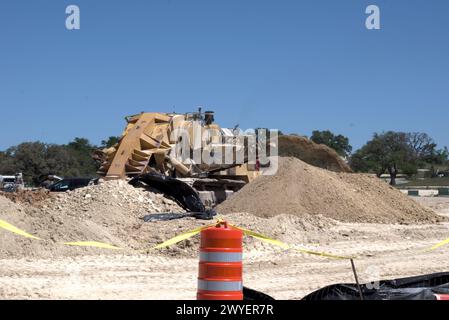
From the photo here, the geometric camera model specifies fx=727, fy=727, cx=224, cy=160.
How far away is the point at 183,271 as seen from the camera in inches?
456

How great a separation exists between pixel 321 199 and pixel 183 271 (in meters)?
10.4

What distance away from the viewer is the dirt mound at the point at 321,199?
2064 cm

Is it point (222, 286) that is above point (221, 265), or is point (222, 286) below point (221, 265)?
below

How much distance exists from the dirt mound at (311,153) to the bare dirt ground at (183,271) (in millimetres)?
12657

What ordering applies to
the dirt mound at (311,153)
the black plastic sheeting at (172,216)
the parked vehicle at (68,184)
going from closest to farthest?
the black plastic sheeting at (172,216), the parked vehicle at (68,184), the dirt mound at (311,153)

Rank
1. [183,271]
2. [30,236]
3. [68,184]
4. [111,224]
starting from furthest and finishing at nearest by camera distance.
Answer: [68,184], [111,224], [30,236], [183,271]

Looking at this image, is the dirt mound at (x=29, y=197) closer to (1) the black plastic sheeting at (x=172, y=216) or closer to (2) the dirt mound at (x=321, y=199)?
(1) the black plastic sheeting at (x=172, y=216)

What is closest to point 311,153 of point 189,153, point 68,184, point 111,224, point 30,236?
point 189,153

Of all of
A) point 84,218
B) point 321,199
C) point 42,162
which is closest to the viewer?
point 84,218

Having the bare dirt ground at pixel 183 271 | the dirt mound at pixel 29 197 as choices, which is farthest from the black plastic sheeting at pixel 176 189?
the bare dirt ground at pixel 183 271

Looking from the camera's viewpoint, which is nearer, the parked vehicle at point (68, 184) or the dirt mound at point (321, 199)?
the dirt mound at point (321, 199)

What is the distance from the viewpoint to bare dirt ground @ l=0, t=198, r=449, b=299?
9.45 meters

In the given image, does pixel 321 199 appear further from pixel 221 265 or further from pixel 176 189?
pixel 221 265

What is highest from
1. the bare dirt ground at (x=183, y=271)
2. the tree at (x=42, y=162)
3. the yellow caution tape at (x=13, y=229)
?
the tree at (x=42, y=162)
